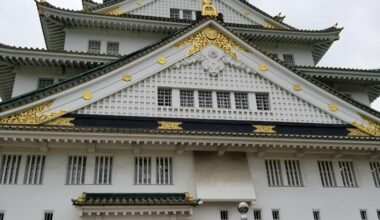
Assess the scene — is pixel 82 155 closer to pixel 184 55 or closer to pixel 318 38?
pixel 184 55

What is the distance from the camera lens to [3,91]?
21344 mm

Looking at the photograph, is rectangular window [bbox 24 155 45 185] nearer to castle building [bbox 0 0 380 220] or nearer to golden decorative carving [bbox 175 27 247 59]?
castle building [bbox 0 0 380 220]

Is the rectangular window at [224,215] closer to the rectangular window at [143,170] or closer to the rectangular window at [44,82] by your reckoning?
the rectangular window at [143,170]

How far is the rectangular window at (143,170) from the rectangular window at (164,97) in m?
2.82

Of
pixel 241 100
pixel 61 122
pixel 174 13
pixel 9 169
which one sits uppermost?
pixel 174 13

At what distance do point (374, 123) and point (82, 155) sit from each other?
14.0 metres

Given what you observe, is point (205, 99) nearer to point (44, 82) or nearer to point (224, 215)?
point (224, 215)

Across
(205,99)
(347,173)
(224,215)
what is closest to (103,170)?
(224,215)

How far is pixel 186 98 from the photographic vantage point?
16.9 meters

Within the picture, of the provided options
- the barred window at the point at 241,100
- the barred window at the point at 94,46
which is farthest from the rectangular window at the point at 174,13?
the barred window at the point at 241,100

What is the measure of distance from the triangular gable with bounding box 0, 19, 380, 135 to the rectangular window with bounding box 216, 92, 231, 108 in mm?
2006

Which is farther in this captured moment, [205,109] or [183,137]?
[205,109]

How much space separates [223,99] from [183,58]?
9.23 ft

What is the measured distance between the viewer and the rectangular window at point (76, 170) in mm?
14141
